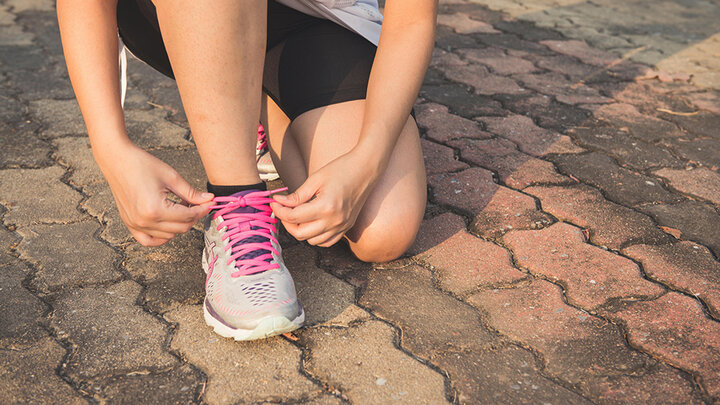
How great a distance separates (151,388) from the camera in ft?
4.03

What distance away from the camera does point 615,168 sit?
86.0 inches

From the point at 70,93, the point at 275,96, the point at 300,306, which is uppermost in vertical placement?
the point at 275,96

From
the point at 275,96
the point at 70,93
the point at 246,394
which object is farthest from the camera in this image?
the point at 70,93

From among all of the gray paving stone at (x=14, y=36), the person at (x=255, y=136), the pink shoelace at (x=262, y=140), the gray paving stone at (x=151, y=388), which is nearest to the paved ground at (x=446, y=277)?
the gray paving stone at (x=151, y=388)

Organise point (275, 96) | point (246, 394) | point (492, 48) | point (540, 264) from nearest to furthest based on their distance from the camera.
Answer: point (246, 394) < point (540, 264) < point (275, 96) < point (492, 48)

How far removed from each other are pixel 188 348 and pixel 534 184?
1176mm

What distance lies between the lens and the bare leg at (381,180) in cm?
159

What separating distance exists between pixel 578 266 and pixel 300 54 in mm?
867

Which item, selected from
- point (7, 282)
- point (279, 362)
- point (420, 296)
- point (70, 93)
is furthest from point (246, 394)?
point (70, 93)

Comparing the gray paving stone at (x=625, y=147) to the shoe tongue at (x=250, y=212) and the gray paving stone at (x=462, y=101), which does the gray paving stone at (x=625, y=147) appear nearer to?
the gray paving stone at (x=462, y=101)

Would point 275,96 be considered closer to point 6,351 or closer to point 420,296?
point 420,296

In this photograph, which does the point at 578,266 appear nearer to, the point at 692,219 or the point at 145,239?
the point at 692,219

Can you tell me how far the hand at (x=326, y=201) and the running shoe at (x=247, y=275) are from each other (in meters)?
0.06

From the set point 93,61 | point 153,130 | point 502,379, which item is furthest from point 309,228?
point 153,130
